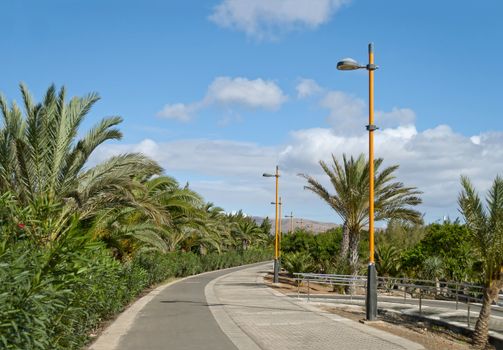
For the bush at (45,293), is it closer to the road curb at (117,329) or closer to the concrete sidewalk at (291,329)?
the road curb at (117,329)

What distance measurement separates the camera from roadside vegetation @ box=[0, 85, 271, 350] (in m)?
5.11

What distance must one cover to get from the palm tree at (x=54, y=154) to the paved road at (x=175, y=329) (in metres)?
3.03

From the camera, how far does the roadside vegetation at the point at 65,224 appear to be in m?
5.11

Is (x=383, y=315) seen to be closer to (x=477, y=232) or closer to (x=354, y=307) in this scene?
(x=354, y=307)

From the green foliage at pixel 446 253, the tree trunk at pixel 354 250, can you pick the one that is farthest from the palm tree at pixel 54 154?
the green foliage at pixel 446 253

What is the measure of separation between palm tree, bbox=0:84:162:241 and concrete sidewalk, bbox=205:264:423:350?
4.33 meters

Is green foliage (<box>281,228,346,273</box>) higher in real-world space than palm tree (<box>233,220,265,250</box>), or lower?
lower

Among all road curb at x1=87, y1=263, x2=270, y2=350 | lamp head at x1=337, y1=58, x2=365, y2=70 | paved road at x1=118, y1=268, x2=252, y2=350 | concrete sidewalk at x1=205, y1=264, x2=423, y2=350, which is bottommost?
road curb at x1=87, y1=263, x2=270, y2=350

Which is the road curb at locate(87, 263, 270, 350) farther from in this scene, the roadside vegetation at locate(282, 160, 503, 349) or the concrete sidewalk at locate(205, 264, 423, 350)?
the roadside vegetation at locate(282, 160, 503, 349)

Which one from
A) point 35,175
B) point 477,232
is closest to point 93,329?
point 35,175

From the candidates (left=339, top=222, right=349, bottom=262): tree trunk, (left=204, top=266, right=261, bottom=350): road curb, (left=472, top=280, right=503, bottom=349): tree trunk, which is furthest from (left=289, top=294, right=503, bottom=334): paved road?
(left=204, top=266, right=261, bottom=350): road curb

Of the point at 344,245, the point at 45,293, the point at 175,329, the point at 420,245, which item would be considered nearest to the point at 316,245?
the point at 420,245

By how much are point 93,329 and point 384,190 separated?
15.8 metres

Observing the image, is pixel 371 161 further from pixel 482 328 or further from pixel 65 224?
pixel 65 224
